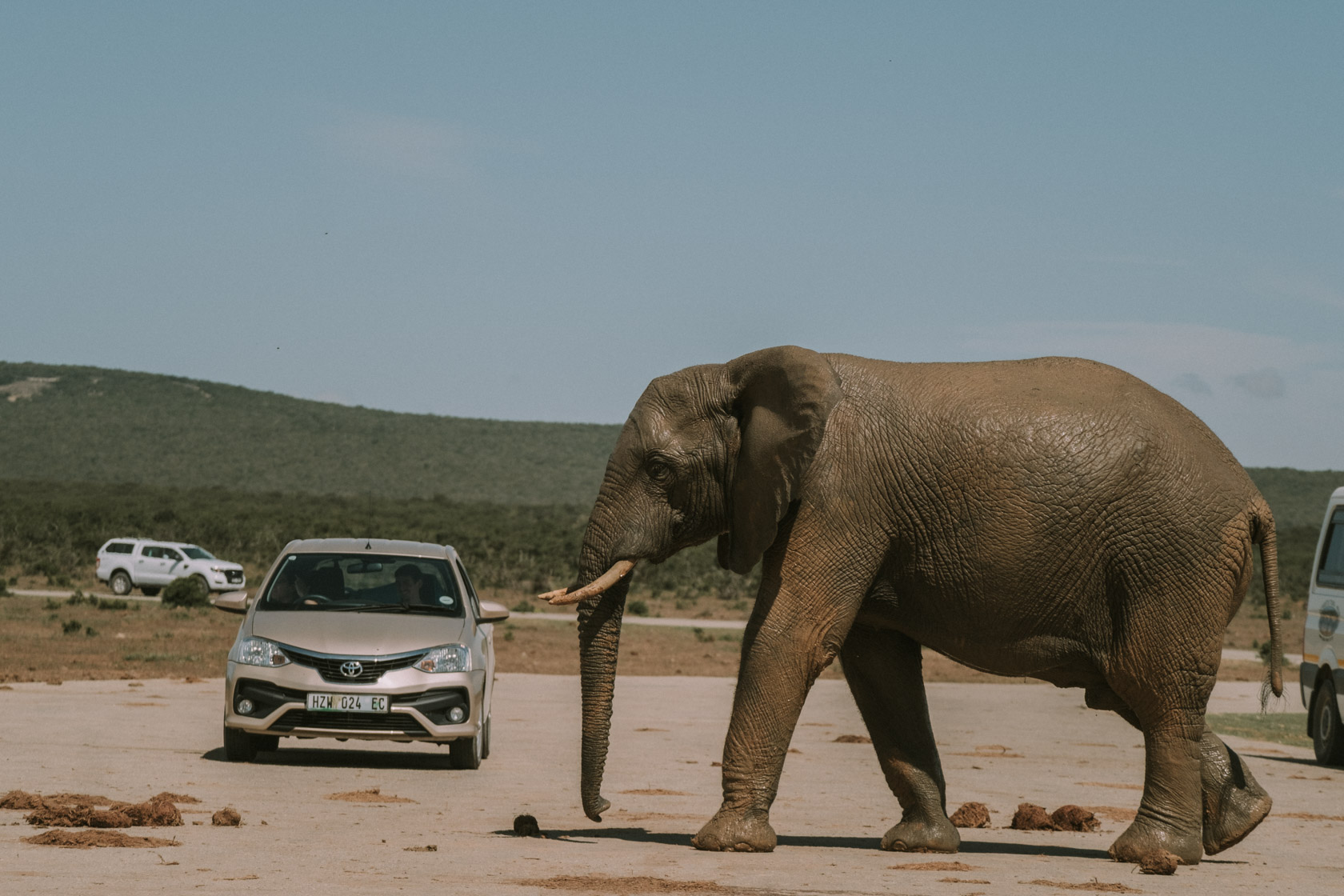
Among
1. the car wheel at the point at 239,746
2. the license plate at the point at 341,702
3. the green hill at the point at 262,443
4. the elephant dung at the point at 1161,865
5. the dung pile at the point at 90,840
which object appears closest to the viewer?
the dung pile at the point at 90,840

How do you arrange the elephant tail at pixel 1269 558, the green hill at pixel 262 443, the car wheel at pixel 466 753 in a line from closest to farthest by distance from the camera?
1. the elephant tail at pixel 1269 558
2. the car wheel at pixel 466 753
3. the green hill at pixel 262 443

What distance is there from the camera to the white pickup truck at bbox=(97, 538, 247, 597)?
155 ft

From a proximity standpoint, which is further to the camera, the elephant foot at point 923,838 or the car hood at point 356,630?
the car hood at point 356,630

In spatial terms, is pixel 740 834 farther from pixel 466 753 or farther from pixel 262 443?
pixel 262 443

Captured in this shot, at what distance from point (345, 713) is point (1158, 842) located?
21.6ft

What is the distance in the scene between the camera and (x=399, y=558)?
49.7 ft

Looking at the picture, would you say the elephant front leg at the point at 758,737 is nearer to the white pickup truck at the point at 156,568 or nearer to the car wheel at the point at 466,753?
the car wheel at the point at 466,753

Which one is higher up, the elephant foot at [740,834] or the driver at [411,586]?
the driver at [411,586]

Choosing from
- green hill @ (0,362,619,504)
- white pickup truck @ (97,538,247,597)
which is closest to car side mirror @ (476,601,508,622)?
white pickup truck @ (97,538,247,597)

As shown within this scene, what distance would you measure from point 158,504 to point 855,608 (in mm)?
83157

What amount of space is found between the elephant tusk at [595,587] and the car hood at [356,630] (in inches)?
177

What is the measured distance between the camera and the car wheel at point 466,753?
14258 millimetres

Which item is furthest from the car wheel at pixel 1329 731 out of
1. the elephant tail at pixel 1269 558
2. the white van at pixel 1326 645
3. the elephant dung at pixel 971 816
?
the elephant tail at pixel 1269 558

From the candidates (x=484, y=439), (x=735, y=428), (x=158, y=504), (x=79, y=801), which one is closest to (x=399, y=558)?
(x=79, y=801)
